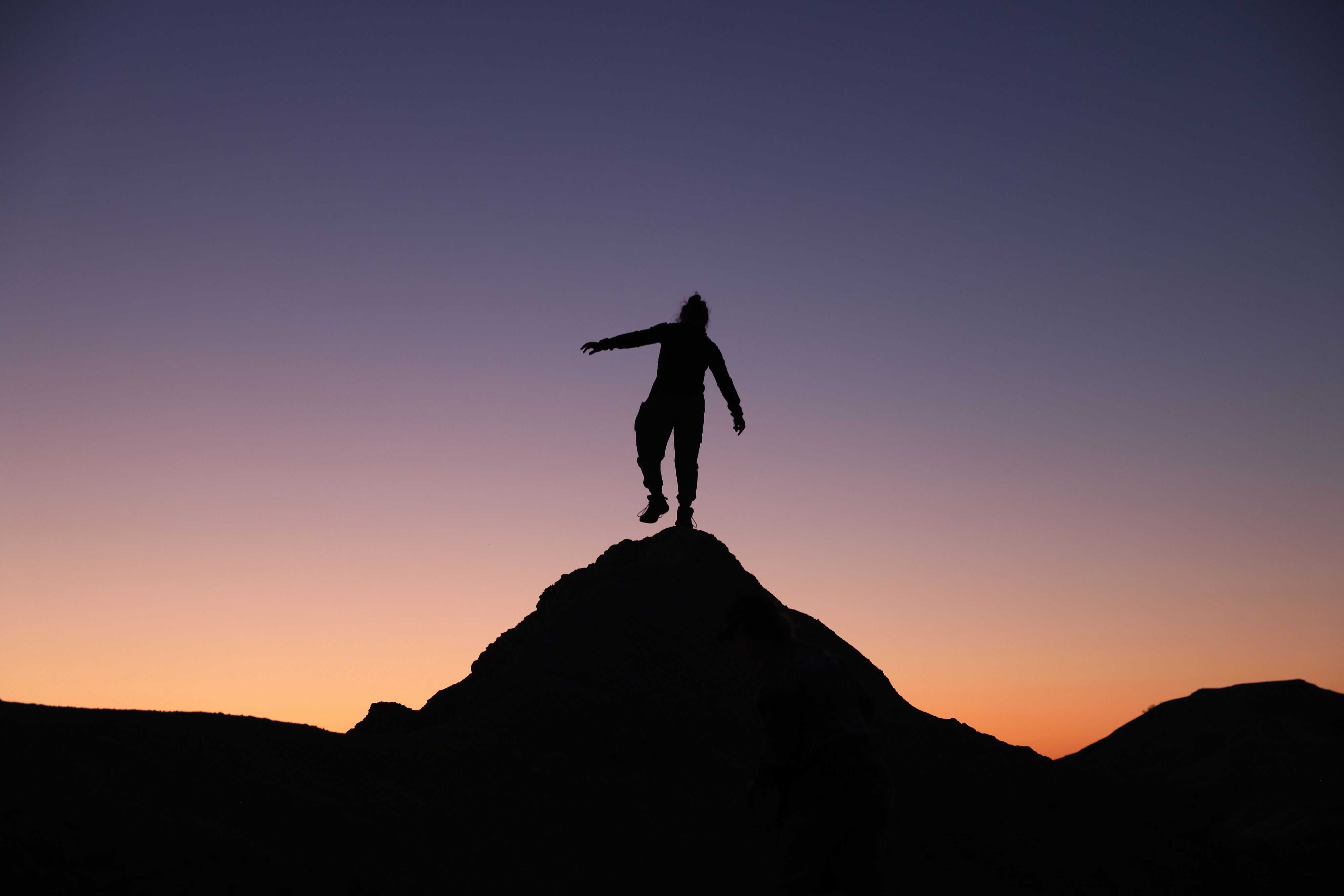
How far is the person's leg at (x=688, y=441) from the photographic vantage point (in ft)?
33.0

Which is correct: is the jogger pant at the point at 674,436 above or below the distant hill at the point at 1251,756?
above

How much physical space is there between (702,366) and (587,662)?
3155 millimetres

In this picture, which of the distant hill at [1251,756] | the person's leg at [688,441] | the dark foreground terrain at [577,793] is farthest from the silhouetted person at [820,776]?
the distant hill at [1251,756]

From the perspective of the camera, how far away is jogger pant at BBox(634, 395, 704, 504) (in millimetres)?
10078

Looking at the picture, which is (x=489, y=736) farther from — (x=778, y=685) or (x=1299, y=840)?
(x=1299, y=840)

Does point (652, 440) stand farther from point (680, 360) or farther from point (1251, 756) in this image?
point (1251, 756)

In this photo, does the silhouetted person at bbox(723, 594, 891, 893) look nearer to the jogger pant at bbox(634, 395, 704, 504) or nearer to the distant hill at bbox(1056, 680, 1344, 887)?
the jogger pant at bbox(634, 395, 704, 504)

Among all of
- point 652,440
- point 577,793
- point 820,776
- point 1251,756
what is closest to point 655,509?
point 652,440

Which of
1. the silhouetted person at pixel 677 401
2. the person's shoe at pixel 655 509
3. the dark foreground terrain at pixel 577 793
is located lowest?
the dark foreground terrain at pixel 577 793

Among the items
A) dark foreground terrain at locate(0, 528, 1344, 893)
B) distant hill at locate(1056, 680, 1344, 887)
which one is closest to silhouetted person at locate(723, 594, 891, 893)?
dark foreground terrain at locate(0, 528, 1344, 893)

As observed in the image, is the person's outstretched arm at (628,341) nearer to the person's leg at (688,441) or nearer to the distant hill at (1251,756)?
the person's leg at (688,441)

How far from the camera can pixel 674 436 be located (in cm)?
1017

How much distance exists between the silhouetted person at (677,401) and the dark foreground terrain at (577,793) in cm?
58

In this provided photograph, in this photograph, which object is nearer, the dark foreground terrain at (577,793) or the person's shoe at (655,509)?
the dark foreground terrain at (577,793)
